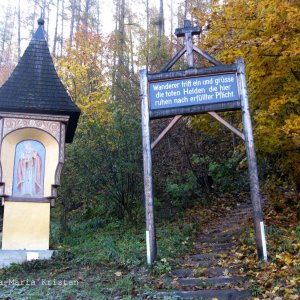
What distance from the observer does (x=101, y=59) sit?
2303cm

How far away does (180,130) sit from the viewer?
15.3m

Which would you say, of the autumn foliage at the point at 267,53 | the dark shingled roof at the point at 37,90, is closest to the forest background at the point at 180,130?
the autumn foliage at the point at 267,53

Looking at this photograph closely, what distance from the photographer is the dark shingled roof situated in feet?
30.9

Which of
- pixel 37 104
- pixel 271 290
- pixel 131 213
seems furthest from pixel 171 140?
pixel 271 290

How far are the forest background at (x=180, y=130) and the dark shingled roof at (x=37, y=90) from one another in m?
1.96

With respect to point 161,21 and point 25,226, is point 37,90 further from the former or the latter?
point 161,21

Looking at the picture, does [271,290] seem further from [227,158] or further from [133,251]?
[227,158]

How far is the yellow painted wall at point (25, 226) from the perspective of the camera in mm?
8703

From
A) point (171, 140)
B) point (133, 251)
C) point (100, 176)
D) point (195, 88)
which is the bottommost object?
point (133, 251)

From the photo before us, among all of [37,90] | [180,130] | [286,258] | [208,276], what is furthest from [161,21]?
[208,276]

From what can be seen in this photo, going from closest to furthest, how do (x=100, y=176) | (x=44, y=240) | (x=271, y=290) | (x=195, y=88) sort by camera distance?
(x=271, y=290) → (x=195, y=88) → (x=44, y=240) → (x=100, y=176)

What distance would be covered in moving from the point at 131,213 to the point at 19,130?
15.4 feet

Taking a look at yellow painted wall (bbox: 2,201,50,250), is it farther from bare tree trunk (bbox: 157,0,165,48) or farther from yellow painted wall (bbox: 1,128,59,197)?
bare tree trunk (bbox: 157,0,165,48)

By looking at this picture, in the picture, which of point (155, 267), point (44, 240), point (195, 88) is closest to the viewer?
point (155, 267)
